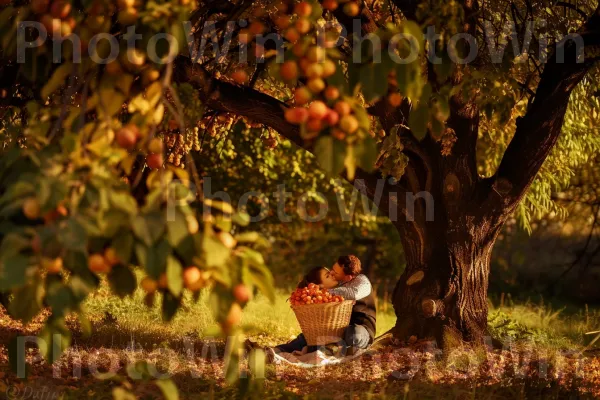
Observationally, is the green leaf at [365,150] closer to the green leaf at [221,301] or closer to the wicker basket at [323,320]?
the green leaf at [221,301]

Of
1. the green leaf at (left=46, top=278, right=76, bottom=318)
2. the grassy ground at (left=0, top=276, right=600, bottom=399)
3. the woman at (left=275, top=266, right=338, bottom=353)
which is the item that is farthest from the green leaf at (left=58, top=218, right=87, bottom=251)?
the woman at (left=275, top=266, right=338, bottom=353)

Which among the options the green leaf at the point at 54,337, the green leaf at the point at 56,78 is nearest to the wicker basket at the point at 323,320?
the green leaf at the point at 54,337

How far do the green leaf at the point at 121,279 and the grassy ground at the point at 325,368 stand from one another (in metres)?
1.56

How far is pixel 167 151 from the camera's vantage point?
632 centimetres

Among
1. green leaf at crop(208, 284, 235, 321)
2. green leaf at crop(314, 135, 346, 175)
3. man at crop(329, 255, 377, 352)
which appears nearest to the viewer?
green leaf at crop(208, 284, 235, 321)

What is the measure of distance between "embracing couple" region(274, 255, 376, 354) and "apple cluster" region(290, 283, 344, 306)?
0.15 m

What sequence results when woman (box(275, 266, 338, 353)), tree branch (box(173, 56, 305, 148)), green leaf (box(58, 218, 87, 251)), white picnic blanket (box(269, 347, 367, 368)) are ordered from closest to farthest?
green leaf (box(58, 218, 87, 251)) → tree branch (box(173, 56, 305, 148)) → white picnic blanket (box(269, 347, 367, 368)) → woman (box(275, 266, 338, 353))

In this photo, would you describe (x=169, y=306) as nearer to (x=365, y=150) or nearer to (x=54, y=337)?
(x=54, y=337)

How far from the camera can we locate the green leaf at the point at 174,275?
2764mm

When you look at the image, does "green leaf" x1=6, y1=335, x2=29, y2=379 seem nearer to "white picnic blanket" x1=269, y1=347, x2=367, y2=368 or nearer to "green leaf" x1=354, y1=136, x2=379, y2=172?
"green leaf" x1=354, y1=136, x2=379, y2=172

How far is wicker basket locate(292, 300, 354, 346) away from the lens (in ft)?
22.3

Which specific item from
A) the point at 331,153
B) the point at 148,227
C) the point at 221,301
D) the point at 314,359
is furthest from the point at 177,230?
the point at 314,359

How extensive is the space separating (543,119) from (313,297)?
233 cm

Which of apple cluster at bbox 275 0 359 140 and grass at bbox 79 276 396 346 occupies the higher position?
apple cluster at bbox 275 0 359 140
